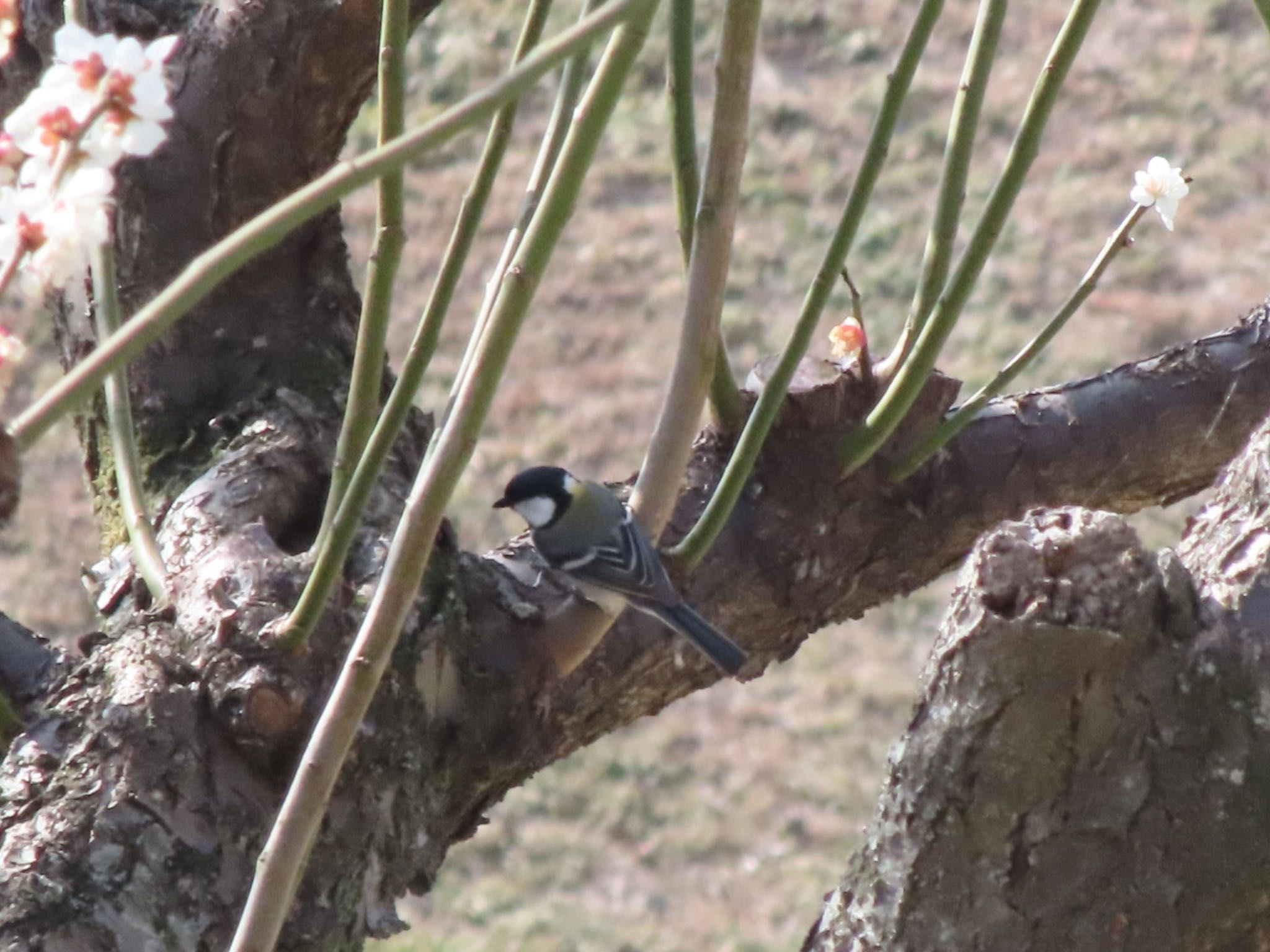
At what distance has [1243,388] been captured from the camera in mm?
1855

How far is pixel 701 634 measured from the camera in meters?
1.61

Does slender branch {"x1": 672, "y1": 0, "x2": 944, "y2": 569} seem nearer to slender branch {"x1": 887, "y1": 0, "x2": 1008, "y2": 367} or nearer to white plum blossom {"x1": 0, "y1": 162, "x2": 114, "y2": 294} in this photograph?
slender branch {"x1": 887, "y1": 0, "x2": 1008, "y2": 367}

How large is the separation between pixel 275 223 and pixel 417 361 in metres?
0.46

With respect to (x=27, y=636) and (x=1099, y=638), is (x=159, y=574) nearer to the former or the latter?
(x=27, y=636)

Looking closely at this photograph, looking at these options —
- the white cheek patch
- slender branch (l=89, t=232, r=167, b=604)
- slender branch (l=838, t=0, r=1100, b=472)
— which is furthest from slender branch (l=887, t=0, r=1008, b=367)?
slender branch (l=89, t=232, r=167, b=604)

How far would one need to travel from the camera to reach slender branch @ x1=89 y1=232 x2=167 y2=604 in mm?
1409

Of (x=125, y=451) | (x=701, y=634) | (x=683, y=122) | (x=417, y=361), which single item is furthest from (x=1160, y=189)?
(x=125, y=451)

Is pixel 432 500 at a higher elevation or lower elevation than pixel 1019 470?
lower

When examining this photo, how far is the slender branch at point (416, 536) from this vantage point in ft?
2.66

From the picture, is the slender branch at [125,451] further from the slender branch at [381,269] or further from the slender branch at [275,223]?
the slender branch at [275,223]

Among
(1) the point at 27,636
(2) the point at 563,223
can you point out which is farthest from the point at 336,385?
(2) the point at 563,223

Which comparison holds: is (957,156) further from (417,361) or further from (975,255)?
(417,361)

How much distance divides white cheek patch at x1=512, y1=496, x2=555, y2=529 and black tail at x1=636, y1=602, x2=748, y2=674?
1.47 feet

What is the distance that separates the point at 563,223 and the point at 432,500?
0.18 meters
